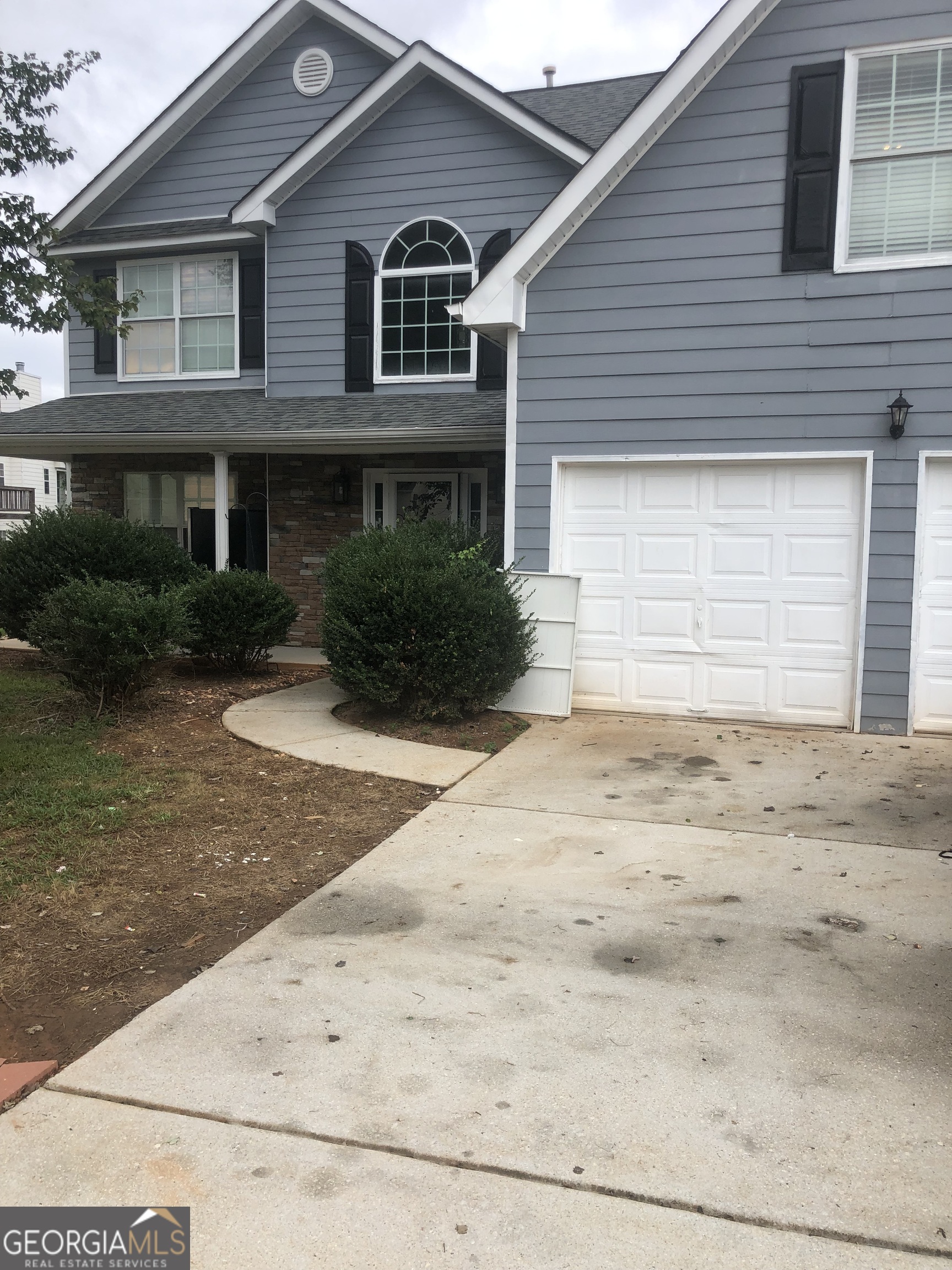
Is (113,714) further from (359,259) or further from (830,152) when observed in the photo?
(830,152)

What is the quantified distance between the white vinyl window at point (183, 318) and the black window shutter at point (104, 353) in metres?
0.22

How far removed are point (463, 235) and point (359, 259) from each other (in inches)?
52.2

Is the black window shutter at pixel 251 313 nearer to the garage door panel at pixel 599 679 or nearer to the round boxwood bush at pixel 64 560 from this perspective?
the round boxwood bush at pixel 64 560

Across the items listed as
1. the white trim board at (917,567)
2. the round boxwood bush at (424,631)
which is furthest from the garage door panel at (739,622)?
the round boxwood bush at (424,631)

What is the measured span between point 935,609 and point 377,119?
341 inches

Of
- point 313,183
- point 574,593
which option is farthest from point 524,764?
point 313,183

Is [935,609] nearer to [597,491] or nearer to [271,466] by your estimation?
[597,491]

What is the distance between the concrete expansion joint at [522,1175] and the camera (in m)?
2.34

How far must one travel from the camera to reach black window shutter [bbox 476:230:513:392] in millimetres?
11344

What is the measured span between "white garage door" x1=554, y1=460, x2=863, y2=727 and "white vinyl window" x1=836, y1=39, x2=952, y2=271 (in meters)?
1.73

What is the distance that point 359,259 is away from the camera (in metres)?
11.9

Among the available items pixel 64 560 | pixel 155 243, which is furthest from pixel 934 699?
pixel 155 243

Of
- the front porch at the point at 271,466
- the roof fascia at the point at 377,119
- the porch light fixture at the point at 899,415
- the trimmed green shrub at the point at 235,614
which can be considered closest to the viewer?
the porch light fixture at the point at 899,415

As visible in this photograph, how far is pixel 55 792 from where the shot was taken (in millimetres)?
6004
